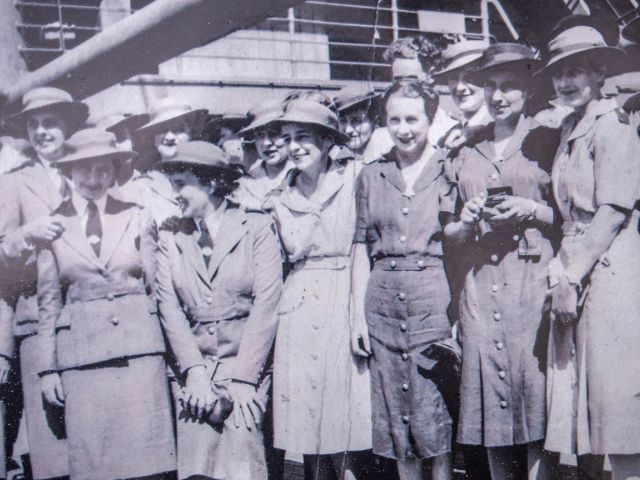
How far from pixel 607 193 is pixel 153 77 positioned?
3442 mm

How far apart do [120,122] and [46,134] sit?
591mm

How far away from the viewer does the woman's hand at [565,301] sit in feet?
10.5

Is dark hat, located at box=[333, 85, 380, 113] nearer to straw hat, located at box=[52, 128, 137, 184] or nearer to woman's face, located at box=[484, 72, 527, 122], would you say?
woman's face, located at box=[484, 72, 527, 122]

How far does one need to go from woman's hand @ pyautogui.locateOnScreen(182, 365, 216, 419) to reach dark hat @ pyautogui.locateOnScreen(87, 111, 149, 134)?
204 cm

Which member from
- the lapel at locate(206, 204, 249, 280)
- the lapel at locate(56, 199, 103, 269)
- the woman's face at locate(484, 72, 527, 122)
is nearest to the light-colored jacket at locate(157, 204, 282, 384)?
the lapel at locate(206, 204, 249, 280)

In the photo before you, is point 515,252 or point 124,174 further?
point 124,174

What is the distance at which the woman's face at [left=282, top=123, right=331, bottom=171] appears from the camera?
12.9 feet

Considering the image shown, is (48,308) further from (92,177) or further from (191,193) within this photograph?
(191,193)

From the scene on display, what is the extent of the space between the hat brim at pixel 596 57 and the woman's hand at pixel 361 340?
167 centimetres

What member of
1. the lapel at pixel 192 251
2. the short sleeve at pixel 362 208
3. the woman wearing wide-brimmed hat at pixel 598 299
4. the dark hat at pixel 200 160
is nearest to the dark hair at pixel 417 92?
the short sleeve at pixel 362 208

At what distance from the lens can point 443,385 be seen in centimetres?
355

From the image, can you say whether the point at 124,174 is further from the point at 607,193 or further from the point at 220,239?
the point at 607,193

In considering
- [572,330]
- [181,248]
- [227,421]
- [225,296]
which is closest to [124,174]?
[181,248]

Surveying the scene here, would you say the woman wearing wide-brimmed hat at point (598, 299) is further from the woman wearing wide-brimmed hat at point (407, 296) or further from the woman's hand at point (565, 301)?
the woman wearing wide-brimmed hat at point (407, 296)
